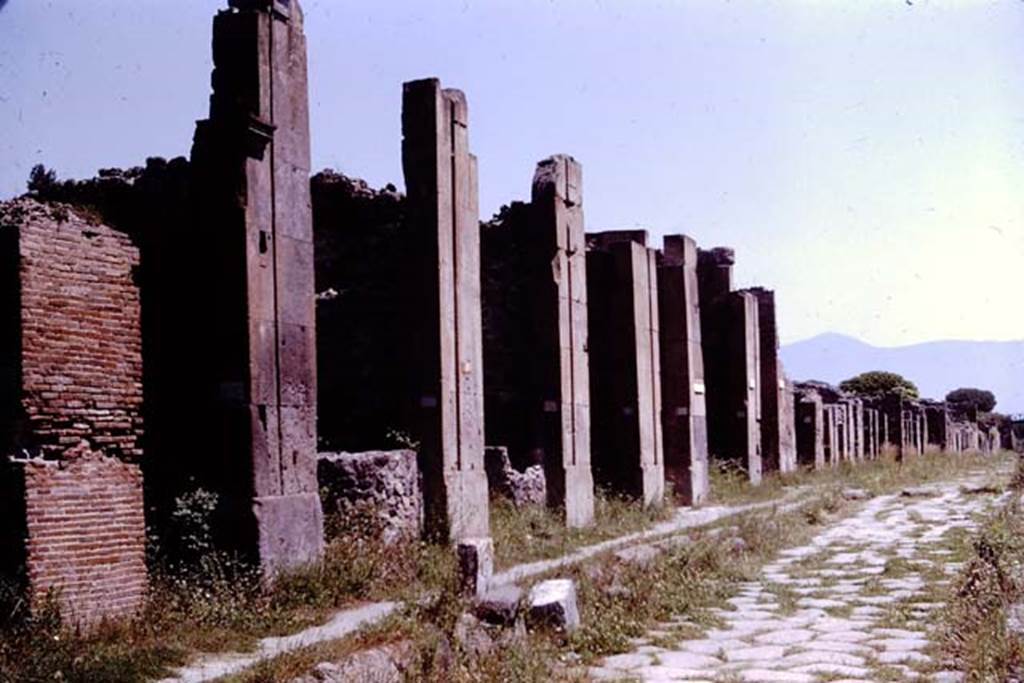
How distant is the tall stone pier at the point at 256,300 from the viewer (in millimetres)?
9555

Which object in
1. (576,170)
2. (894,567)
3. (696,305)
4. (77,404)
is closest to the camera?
(77,404)

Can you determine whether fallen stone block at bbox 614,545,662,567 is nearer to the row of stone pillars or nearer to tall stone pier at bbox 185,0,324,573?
the row of stone pillars

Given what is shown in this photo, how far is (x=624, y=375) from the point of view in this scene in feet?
60.0

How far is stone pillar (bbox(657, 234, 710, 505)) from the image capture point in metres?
20.3

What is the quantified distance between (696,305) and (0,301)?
1550 cm

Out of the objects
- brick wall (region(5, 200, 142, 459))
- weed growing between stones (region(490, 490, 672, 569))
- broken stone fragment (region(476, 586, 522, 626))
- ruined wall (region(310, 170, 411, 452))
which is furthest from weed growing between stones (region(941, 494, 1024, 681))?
ruined wall (region(310, 170, 411, 452))

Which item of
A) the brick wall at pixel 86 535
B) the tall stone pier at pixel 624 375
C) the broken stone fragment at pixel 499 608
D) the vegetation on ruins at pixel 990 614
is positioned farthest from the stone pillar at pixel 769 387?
the brick wall at pixel 86 535

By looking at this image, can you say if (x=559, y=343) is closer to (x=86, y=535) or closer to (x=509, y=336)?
(x=509, y=336)

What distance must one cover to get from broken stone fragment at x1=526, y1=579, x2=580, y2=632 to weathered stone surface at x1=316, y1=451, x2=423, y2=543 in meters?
2.26

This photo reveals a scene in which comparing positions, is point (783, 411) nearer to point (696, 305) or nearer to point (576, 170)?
point (696, 305)

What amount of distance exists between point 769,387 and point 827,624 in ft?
59.1

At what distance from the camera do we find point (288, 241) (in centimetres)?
1016

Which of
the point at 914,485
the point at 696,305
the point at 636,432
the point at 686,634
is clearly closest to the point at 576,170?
the point at 636,432

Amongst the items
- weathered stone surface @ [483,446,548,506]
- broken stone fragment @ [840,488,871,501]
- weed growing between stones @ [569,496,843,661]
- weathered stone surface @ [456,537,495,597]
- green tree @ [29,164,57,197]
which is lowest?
broken stone fragment @ [840,488,871,501]
